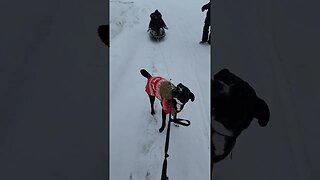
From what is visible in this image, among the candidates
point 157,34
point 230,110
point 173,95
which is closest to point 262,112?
point 230,110

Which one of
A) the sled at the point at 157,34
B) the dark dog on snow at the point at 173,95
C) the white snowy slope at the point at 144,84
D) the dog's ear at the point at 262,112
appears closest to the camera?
the dog's ear at the point at 262,112

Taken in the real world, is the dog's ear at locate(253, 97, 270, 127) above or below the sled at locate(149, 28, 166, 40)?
below

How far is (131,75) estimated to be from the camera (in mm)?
3879

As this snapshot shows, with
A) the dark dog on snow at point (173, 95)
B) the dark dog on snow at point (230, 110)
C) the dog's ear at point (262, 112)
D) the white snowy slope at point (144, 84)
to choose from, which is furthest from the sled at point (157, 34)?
the dog's ear at point (262, 112)

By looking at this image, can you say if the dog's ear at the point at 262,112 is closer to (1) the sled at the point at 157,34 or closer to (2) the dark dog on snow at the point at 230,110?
(2) the dark dog on snow at the point at 230,110

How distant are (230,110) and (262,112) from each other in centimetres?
30

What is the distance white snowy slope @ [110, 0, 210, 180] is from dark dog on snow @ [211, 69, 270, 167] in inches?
13.0

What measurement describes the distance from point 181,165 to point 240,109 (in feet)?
2.70

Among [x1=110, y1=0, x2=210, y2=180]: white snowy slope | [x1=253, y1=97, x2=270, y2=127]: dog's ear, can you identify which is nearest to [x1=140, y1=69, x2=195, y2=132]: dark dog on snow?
[x1=110, y1=0, x2=210, y2=180]: white snowy slope

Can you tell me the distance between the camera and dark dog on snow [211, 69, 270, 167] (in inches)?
85.2

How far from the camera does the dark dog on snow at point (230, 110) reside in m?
2.16

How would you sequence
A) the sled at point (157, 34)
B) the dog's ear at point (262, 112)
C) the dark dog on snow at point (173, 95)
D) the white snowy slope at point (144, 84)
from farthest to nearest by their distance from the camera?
the sled at point (157, 34)
the white snowy slope at point (144, 84)
the dark dog on snow at point (173, 95)
the dog's ear at point (262, 112)

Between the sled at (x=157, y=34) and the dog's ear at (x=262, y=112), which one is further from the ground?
the sled at (x=157, y=34)

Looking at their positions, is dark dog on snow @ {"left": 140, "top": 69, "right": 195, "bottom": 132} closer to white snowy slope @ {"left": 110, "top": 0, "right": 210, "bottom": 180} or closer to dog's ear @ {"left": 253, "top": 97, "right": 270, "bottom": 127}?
white snowy slope @ {"left": 110, "top": 0, "right": 210, "bottom": 180}
